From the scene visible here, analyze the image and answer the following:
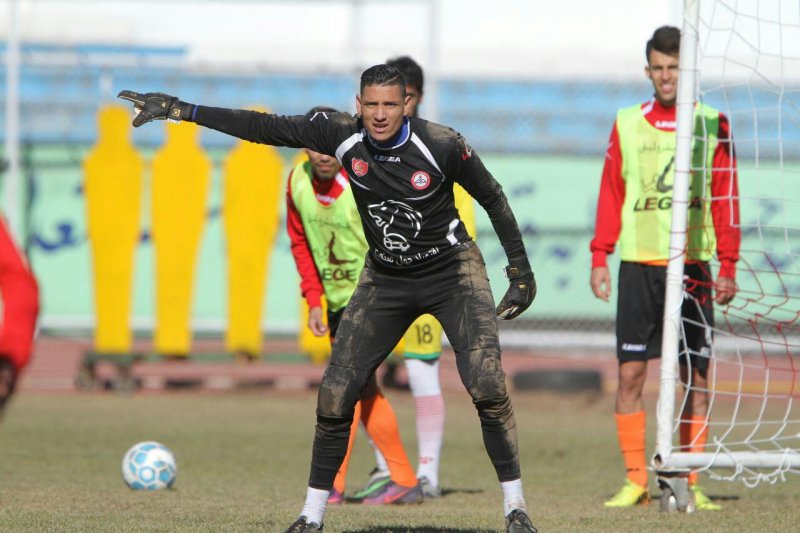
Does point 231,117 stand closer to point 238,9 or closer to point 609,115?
point 609,115

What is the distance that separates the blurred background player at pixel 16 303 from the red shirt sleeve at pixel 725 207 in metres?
5.00

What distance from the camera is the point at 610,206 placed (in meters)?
8.23

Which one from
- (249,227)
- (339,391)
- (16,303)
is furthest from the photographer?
(249,227)

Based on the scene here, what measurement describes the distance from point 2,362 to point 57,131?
605 inches

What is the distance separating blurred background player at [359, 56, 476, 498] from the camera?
860 centimetres

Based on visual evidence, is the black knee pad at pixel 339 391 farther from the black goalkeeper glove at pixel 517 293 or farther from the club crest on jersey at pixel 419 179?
the club crest on jersey at pixel 419 179

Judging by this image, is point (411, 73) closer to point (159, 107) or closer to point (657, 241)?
point (657, 241)

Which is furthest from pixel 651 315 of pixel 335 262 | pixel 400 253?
pixel 400 253

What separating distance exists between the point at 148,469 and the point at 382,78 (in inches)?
141

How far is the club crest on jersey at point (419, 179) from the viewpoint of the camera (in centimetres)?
612

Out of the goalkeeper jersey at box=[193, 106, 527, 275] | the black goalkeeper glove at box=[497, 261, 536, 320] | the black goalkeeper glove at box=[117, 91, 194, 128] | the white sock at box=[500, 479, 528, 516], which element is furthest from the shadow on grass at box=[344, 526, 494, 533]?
the black goalkeeper glove at box=[117, 91, 194, 128]

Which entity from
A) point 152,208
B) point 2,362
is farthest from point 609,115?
Result: point 2,362

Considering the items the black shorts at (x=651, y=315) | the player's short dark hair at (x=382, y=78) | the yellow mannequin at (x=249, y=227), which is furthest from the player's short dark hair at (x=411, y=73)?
the yellow mannequin at (x=249, y=227)

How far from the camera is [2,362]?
420 centimetres
